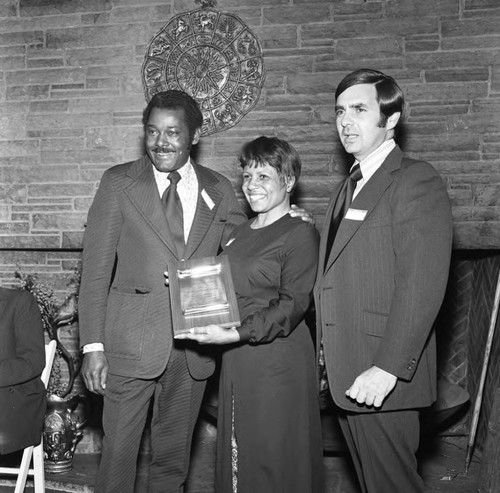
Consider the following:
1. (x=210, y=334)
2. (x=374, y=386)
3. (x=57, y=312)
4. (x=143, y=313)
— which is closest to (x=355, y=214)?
(x=374, y=386)

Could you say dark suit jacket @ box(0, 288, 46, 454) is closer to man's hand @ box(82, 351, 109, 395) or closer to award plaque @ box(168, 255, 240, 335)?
man's hand @ box(82, 351, 109, 395)

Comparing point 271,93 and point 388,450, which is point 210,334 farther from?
point 271,93

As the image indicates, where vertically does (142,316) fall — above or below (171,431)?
above

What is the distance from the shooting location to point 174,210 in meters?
2.82

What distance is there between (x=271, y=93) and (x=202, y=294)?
2128 mm

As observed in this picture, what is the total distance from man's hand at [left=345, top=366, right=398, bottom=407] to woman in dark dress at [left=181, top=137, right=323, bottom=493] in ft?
1.47

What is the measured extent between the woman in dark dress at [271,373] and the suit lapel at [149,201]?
0.87ft

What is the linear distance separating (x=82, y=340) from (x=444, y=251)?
134 cm

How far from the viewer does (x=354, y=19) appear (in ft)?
13.9

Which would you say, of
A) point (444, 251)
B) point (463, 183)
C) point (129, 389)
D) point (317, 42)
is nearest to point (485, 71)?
point (463, 183)

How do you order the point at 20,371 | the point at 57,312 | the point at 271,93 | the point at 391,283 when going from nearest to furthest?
the point at 391,283 < the point at 20,371 < the point at 271,93 < the point at 57,312

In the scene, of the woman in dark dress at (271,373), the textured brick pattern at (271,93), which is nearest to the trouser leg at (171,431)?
the woman in dark dress at (271,373)

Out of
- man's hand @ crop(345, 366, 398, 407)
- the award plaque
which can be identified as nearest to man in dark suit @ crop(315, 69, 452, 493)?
man's hand @ crop(345, 366, 398, 407)

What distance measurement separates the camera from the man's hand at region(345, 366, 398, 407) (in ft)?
6.98
